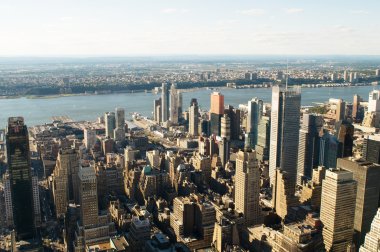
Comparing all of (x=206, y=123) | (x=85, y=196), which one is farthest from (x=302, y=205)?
(x=206, y=123)

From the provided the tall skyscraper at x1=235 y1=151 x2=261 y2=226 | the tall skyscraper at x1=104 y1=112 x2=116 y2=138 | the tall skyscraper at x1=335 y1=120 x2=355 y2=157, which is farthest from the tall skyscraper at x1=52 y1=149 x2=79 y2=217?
the tall skyscraper at x1=104 y1=112 x2=116 y2=138

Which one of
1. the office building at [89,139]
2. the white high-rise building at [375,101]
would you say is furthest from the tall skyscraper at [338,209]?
the white high-rise building at [375,101]

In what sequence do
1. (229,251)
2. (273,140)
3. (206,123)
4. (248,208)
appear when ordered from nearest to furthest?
(229,251) → (248,208) → (273,140) → (206,123)

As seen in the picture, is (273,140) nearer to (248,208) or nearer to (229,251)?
(248,208)

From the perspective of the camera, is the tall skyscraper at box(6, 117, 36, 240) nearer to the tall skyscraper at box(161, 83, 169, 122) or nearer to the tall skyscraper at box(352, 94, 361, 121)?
the tall skyscraper at box(161, 83, 169, 122)

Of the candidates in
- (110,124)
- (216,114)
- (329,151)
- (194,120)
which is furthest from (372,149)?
(110,124)

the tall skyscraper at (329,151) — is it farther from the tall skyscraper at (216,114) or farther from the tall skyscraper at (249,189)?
the tall skyscraper at (216,114)
